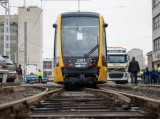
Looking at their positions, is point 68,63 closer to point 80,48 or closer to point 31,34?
point 80,48

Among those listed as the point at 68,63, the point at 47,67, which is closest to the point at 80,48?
the point at 68,63

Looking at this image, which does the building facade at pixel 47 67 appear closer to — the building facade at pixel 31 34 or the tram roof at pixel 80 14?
the building facade at pixel 31 34

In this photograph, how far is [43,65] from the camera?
14425 centimetres

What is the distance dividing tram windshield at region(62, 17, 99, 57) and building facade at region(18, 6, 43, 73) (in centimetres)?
11993

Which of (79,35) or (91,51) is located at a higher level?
(79,35)

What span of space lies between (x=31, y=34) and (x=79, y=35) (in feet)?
409

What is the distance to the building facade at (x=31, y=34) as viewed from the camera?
138 meters

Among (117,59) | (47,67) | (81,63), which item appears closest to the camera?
(81,63)

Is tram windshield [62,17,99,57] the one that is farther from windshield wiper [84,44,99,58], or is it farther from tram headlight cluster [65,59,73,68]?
tram headlight cluster [65,59,73,68]

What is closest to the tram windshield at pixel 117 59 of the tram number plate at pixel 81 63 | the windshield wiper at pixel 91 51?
the windshield wiper at pixel 91 51

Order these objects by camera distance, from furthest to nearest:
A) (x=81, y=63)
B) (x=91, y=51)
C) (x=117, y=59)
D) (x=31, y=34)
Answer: (x=31, y=34)
(x=117, y=59)
(x=91, y=51)
(x=81, y=63)

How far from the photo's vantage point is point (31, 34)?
141250mm

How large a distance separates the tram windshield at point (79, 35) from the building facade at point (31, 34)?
11993cm

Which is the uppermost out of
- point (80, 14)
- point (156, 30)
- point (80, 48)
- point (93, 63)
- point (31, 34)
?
point (31, 34)
